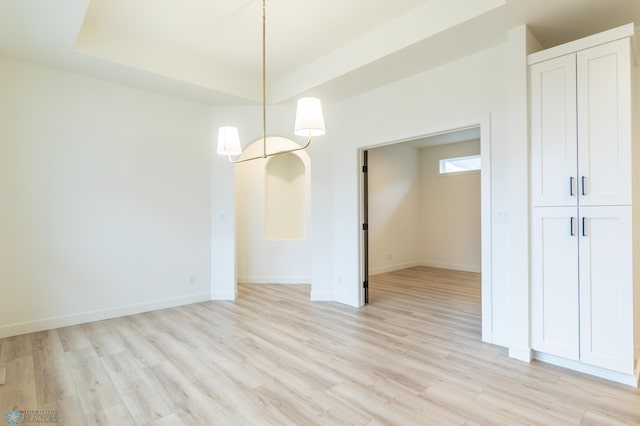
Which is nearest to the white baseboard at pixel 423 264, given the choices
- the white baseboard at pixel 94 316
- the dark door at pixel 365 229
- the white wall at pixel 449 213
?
the white wall at pixel 449 213

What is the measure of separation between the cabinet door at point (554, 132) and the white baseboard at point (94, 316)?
449 cm

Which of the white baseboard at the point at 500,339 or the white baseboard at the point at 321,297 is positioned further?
the white baseboard at the point at 321,297

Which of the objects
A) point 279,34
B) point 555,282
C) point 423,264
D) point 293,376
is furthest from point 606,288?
point 423,264

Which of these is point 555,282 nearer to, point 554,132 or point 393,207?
point 554,132

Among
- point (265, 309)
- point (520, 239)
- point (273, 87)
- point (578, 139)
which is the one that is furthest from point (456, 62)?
point (265, 309)

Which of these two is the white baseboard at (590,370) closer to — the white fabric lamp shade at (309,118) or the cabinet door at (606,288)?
the cabinet door at (606,288)

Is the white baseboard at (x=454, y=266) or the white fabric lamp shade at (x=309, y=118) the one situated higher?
the white fabric lamp shade at (x=309, y=118)

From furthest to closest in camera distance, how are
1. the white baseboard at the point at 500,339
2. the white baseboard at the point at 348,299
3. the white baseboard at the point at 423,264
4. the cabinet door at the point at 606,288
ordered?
the white baseboard at the point at 423,264 < the white baseboard at the point at 348,299 < the white baseboard at the point at 500,339 < the cabinet door at the point at 606,288

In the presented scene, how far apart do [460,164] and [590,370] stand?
5.81 metres

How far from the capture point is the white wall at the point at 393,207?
7.12m

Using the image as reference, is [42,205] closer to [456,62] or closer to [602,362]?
[456,62]

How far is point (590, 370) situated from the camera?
2.54 metres

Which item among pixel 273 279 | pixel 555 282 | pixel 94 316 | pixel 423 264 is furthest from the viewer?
pixel 423 264

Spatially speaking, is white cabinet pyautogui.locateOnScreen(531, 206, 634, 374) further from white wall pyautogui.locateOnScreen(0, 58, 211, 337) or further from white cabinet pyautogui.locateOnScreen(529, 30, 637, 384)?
white wall pyautogui.locateOnScreen(0, 58, 211, 337)
